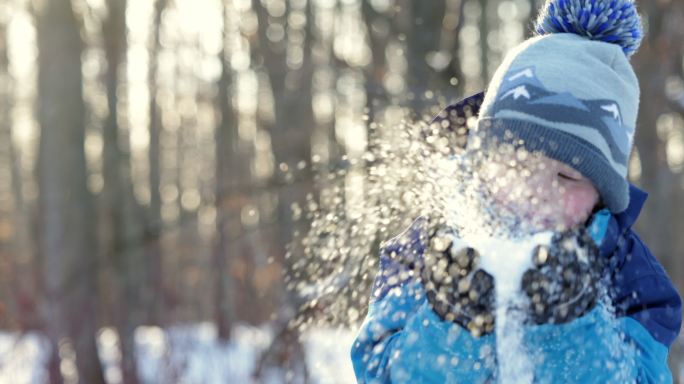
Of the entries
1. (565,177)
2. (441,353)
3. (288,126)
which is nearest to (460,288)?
(441,353)

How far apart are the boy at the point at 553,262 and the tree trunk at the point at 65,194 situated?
6.40 m

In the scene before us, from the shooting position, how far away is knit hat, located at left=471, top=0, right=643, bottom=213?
1.57 m

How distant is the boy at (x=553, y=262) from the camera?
1434mm

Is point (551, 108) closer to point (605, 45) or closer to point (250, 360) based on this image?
point (605, 45)

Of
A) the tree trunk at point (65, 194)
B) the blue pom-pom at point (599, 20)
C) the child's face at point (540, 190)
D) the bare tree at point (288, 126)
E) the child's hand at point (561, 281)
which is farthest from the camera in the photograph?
the tree trunk at point (65, 194)

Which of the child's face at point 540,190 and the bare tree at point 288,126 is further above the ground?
the child's face at point 540,190

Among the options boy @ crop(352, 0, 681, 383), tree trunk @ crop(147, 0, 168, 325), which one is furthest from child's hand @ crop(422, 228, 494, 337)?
tree trunk @ crop(147, 0, 168, 325)

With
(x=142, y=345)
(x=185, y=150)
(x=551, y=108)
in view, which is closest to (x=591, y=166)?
(x=551, y=108)

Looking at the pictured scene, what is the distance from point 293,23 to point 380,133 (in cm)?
1094

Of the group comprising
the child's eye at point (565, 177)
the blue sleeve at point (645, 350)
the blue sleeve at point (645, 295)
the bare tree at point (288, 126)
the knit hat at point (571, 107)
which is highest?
the knit hat at point (571, 107)

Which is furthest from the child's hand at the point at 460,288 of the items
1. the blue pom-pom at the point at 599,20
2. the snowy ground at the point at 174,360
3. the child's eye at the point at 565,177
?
the snowy ground at the point at 174,360

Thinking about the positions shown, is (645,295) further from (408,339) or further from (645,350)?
(408,339)

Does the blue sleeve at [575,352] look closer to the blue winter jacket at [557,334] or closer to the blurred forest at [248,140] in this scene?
the blue winter jacket at [557,334]

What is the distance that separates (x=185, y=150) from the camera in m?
24.0
